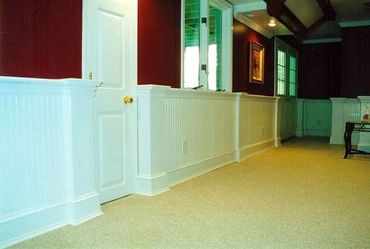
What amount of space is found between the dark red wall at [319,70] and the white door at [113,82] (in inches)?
272

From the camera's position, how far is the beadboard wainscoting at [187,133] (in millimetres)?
3178

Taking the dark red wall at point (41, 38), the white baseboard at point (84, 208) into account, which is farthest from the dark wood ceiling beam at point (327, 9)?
the white baseboard at point (84, 208)

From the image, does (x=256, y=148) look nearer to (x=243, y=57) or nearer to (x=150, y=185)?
(x=243, y=57)

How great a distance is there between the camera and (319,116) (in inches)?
353

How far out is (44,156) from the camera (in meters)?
2.23

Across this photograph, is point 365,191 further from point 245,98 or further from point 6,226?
point 6,226

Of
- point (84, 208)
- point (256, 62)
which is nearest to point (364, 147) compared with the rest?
point (256, 62)

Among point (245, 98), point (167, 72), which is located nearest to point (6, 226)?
point (167, 72)

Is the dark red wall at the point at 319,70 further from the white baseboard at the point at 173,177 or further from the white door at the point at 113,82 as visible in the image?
the white door at the point at 113,82

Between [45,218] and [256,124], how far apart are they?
413 cm

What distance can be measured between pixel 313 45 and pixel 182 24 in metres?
6.18

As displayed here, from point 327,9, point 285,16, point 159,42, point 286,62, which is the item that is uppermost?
point 327,9

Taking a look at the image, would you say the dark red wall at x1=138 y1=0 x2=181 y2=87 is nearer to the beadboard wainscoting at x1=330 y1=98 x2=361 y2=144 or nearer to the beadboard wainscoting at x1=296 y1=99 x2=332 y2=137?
the beadboard wainscoting at x1=330 y1=98 x2=361 y2=144

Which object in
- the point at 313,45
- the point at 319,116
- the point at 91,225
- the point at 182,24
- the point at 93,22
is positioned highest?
the point at 313,45
